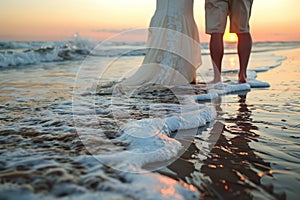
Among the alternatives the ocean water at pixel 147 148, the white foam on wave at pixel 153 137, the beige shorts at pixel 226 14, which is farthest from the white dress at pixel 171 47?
the white foam on wave at pixel 153 137

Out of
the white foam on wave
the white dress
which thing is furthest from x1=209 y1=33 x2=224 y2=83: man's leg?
the white foam on wave

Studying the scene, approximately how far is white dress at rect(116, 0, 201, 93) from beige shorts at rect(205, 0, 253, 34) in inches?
9.5

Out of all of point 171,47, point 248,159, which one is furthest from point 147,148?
point 171,47

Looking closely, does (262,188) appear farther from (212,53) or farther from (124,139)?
(212,53)

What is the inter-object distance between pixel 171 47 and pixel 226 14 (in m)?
0.79

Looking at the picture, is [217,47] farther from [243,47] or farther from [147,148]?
[147,148]

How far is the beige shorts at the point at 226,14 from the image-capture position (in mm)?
3510

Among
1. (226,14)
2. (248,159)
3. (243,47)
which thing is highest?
(226,14)

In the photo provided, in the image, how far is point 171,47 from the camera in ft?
11.7

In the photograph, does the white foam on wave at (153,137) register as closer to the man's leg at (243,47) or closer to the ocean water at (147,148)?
the ocean water at (147,148)

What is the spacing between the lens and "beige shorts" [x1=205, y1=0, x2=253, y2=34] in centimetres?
351

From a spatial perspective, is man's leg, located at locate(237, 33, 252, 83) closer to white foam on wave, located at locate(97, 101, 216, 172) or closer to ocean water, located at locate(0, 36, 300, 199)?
ocean water, located at locate(0, 36, 300, 199)

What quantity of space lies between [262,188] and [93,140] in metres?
0.83

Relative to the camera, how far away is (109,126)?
175 centimetres
